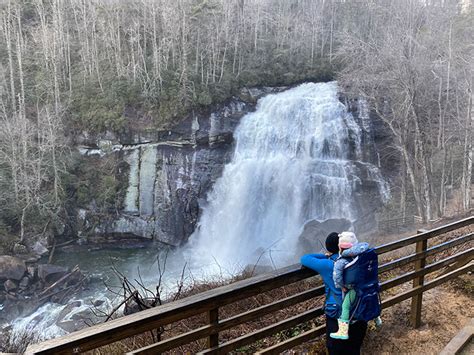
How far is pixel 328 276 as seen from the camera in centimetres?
320

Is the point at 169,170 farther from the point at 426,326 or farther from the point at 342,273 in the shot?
the point at 342,273

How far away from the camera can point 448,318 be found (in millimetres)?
4664

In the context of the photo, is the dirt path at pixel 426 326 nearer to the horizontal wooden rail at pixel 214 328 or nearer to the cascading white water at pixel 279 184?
the horizontal wooden rail at pixel 214 328

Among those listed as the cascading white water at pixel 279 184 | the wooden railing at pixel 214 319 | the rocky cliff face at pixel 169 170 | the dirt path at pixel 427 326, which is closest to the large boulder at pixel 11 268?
the rocky cliff face at pixel 169 170

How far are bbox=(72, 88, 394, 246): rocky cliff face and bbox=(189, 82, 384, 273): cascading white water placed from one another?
794mm

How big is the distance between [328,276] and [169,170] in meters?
21.5

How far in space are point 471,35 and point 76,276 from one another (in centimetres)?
2558

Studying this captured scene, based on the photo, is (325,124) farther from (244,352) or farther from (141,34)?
(244,352)

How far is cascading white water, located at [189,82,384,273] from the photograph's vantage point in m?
21.5

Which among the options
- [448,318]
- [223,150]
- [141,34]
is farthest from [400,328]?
[141,34]

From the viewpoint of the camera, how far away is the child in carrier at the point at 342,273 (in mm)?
3053

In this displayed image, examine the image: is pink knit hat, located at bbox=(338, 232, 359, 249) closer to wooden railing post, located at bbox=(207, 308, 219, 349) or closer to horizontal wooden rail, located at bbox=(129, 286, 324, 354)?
horizontal wooden rail, located at bbox=(129, 286, 324, 354)

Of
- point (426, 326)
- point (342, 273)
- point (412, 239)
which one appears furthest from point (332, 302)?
point (426, 326)

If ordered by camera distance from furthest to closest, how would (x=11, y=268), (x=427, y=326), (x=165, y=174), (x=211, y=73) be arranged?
1. (x=211, y=73)
2. (x=165, y=174)
3. (x=11, y=268)
4. (x=427, y=326)
